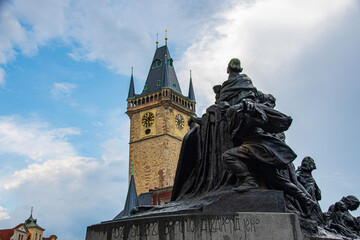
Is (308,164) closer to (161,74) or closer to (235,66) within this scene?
(235,66)

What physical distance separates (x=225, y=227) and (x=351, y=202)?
4.35 meters

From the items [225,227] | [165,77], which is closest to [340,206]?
[225,227]

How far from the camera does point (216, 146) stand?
19.1 feet

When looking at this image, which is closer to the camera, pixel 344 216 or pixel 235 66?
pixel 235 66

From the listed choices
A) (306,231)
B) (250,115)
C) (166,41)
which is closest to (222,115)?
(250,115)

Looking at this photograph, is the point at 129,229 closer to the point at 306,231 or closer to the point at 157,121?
the point at 306,231

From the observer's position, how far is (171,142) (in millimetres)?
55906

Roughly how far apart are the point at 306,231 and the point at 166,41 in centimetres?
6479

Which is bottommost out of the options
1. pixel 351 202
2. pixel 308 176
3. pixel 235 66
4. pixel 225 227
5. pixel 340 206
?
pixel 225 227

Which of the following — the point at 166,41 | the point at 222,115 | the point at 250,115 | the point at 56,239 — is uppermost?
the point at 166,41

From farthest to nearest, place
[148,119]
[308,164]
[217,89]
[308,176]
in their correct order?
[148,119], [308,164], [308,176], [217,89]

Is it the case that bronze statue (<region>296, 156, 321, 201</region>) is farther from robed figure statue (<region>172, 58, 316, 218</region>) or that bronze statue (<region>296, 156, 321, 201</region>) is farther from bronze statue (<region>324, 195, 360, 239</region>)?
robed figure statue (<region>172, 58, 316, 218</region>)

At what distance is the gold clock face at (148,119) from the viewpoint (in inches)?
2281

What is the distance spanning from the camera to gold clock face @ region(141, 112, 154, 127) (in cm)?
5795
